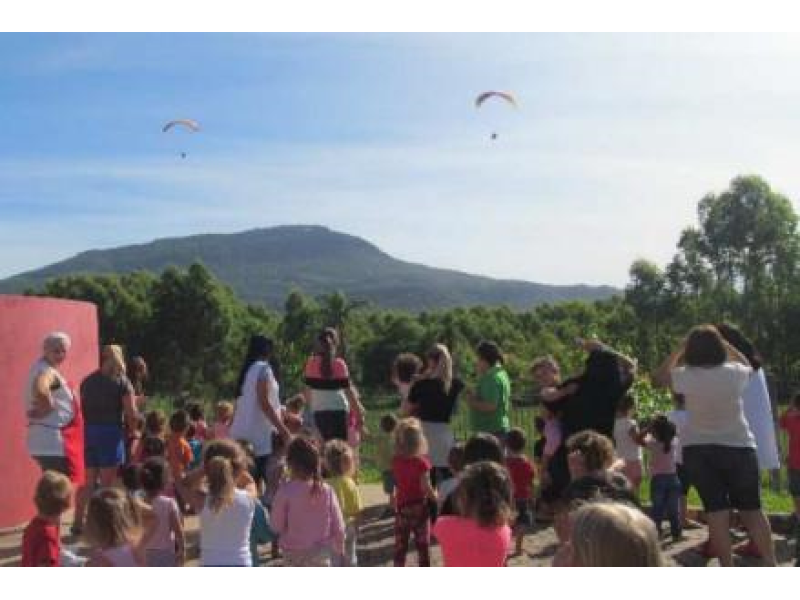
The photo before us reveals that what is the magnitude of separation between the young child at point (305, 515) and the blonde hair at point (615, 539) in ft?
8.77

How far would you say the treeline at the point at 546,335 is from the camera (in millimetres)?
39906

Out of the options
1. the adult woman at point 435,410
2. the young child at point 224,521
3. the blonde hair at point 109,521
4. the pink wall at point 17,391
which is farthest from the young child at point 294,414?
the blonde hair at point 109,521

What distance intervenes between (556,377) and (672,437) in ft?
3.40

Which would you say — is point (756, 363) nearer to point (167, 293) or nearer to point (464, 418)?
point (464, 418)

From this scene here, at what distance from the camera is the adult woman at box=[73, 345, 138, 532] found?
752cm

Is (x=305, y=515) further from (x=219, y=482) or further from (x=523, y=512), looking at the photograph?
(x=523, y=512)

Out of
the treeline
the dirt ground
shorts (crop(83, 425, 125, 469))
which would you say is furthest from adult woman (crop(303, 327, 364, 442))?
the treeline

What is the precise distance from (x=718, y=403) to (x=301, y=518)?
8.09 ft

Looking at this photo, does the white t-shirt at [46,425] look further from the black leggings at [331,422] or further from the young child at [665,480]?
the young child at [665,480]

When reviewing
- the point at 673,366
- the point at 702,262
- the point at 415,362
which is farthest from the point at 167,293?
the point at 673,366

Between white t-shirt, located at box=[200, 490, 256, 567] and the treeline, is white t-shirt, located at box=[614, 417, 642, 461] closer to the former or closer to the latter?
white t-shirt, located at box=[200, 490, 256, 567]

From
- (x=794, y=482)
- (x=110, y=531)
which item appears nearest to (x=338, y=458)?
(x=110, y=531)

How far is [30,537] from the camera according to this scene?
4836mm

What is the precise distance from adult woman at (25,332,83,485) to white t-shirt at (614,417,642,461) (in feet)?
14.5
